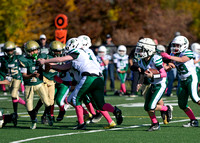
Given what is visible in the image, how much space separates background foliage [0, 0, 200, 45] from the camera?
27438mm

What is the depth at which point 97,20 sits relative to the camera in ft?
142

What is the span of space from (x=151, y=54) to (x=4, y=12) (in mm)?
18094

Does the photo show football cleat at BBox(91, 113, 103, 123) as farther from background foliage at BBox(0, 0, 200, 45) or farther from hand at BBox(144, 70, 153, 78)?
background foliage at BBox(0, 0, 200, 45)

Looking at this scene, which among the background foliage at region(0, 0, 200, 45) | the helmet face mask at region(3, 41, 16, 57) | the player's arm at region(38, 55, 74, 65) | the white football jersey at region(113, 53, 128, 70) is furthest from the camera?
the background foliage at region(0, 0, 200, 45)

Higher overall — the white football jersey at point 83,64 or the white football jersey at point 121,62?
the white football jersey at point 83,64

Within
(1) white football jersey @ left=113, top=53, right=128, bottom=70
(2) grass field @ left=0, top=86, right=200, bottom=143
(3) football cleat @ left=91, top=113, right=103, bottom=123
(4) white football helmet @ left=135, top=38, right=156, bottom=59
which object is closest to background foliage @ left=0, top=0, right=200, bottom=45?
(1) white football jersey @ left=113, top=53, right=128, bottom=70

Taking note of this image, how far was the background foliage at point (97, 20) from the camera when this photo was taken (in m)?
27.4

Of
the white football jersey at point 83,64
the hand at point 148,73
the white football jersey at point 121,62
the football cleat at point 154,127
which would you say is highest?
the white football jersey at point 83,64

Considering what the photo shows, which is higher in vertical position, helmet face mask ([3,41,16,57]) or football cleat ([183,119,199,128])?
helmet face mask ([3,41,16,57])

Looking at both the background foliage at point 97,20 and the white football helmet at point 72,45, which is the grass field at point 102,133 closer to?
the white football helmet at point 72,45

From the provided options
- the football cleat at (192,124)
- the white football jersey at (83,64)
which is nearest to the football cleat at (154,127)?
the football cleat at (192,124)

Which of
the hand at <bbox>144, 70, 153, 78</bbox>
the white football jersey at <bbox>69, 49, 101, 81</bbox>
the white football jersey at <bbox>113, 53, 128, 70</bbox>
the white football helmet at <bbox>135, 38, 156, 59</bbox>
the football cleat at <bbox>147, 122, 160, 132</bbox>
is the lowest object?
the football cleat at <bbox>147, 122, 160, 132</bbox>

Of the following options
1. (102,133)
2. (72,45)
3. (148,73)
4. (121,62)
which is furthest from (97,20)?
(102,133)

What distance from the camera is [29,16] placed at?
30578 mm
